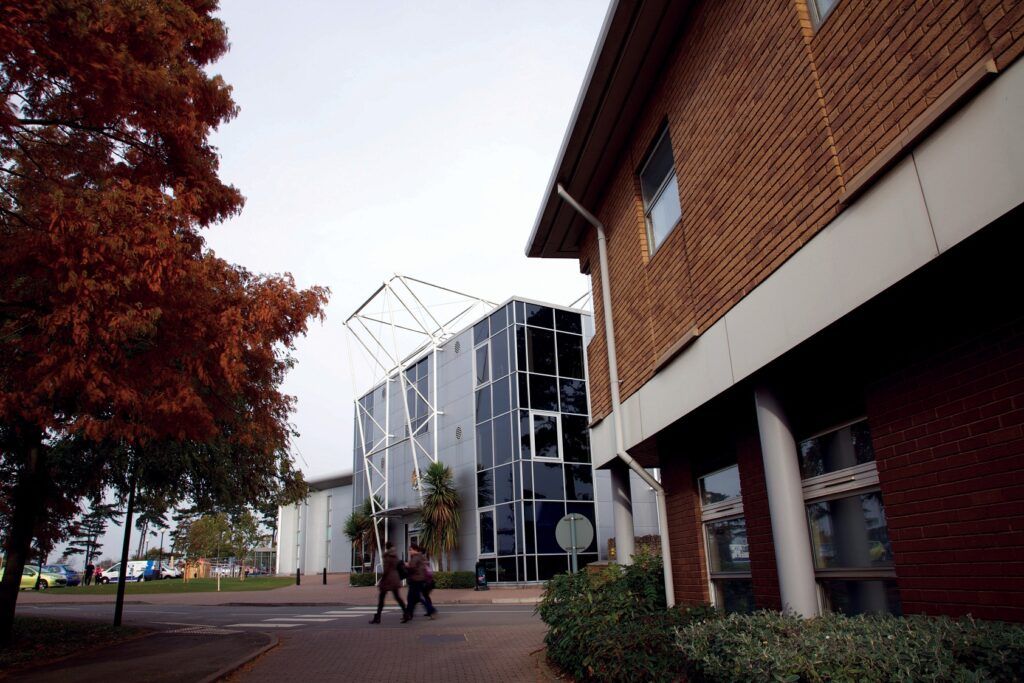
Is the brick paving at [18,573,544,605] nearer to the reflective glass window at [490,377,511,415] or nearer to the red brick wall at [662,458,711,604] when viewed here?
the reflective glass window at [490,377,511,415]

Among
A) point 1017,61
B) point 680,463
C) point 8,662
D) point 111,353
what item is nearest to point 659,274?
point 680,463

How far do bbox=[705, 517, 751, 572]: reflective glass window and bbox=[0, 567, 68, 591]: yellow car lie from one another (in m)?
45.7

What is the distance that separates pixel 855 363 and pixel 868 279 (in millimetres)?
1393

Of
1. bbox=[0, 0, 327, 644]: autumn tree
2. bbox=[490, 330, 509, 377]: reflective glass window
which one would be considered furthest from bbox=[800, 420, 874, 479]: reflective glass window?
bbox=[490, 330, 509, 377]: reflective glass window

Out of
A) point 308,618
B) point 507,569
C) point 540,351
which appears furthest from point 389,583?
point 540,351

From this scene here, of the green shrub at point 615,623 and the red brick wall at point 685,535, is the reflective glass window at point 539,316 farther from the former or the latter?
the red brick wall at point 685,535

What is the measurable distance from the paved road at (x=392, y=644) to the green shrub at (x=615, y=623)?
2.28ft

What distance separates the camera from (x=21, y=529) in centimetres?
1299

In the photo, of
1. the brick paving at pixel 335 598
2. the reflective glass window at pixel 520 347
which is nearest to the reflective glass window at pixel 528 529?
the brick paving at pixel 335 598

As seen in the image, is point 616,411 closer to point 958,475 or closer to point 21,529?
point 958,475

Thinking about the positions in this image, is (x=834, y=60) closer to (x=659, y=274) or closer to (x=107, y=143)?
(x=659, y=274)

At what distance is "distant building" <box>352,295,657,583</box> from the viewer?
29.6m

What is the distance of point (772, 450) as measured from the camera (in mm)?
6285

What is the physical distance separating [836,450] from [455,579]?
2634cm
